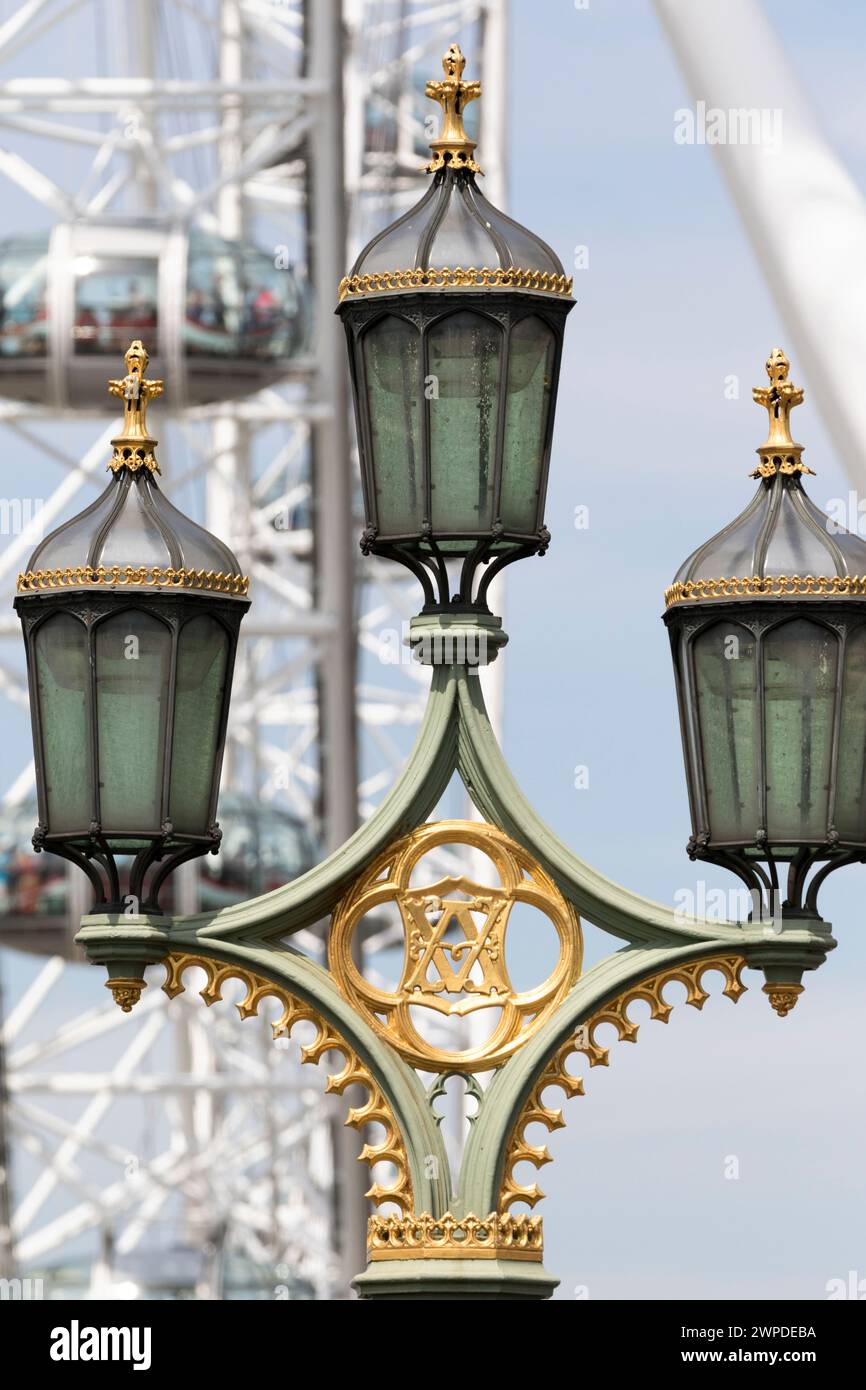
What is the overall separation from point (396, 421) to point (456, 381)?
0.53 feet

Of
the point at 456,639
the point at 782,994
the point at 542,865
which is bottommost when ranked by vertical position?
the point at 782,994

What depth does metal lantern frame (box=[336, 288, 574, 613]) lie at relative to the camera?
30.0 ft

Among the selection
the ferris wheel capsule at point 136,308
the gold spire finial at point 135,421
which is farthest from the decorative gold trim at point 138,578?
the ferris wheel capsule at point 136,308

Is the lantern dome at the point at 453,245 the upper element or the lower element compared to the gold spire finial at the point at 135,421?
upper

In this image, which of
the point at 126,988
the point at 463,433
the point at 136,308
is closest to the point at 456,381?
the point at 463,433

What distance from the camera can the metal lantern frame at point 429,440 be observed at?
9.15 m

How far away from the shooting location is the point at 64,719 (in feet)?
29.8

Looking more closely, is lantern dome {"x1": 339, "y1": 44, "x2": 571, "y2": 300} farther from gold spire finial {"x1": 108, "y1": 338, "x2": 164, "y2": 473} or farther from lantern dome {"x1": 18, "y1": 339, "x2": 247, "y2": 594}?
lantern dome {"x1": 18, "y1": 339, "x2": 247, "y2": 594}

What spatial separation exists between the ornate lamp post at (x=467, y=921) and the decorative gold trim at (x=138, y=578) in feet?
1.19

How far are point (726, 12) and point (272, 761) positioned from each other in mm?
24916

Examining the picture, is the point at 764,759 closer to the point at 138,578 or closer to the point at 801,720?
the point at 801,720

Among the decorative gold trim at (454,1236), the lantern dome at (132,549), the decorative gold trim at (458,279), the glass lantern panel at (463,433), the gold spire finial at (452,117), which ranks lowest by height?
the decorative gold trim at (454,1236)

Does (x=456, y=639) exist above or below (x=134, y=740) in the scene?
above

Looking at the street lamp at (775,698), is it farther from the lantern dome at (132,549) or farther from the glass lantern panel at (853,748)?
the lantern dome at (132,549)
